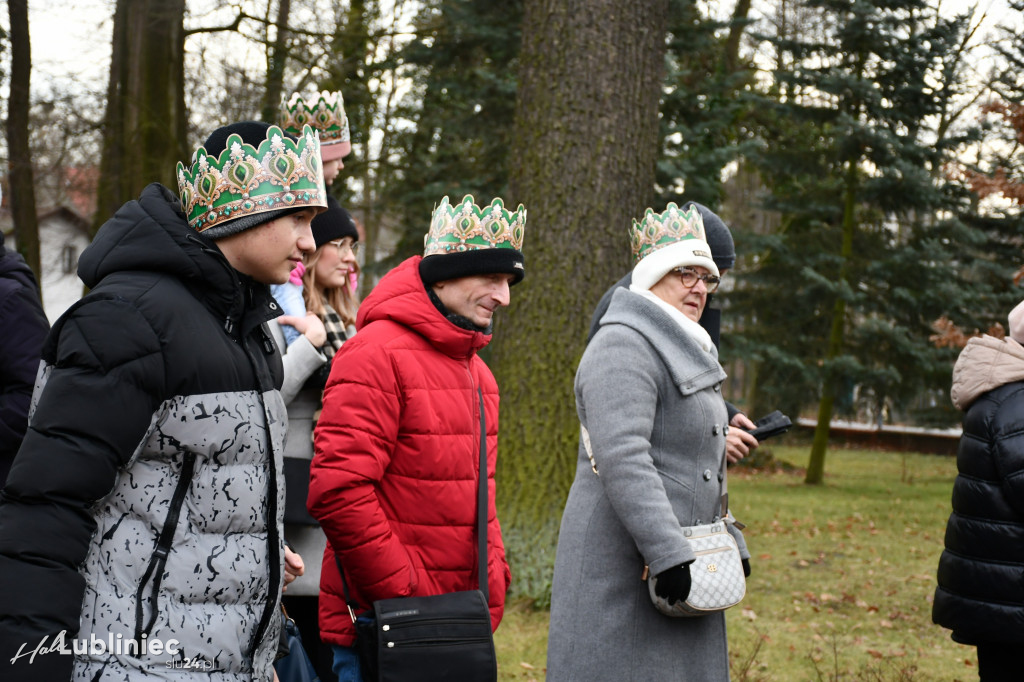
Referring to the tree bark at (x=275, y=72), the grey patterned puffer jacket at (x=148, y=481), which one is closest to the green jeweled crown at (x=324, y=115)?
the grey patterned puffer jacket at (x=148, y=481)

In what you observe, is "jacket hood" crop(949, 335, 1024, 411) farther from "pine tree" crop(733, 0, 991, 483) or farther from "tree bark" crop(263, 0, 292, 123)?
"tree bark" crop(263, 0, 292, 123)

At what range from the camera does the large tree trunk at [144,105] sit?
1238 cm

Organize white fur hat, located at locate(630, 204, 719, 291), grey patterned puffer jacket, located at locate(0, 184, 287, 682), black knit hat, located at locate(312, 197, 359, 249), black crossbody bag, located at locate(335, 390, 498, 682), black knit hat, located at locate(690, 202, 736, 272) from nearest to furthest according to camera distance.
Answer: grey patterned puffer jacket, located at locate(0, 184, 287, 682)
black crossbody bag, located at locate(335, 390, 498, 682)
white fur hat, located at locate(630, 204, 719, 291)
black knit hat, located at locate(312, 197, 359, 249)
black knit hat, located at locate(690, 202, 736, 272)

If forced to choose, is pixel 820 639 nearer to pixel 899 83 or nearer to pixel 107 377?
pixel 107 377

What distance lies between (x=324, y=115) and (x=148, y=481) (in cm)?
300

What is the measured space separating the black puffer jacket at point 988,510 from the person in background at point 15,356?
349 centimetres

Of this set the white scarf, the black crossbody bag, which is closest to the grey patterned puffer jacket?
the black crossbody bag

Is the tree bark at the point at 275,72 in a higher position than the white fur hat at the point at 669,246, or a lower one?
higher

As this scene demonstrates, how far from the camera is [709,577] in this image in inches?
122

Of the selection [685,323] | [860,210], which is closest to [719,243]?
[685,323]

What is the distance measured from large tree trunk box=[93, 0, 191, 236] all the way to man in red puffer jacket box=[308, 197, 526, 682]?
9.92 m

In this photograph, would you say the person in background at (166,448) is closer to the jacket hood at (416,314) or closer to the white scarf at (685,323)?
the jacket hood at (416,314)

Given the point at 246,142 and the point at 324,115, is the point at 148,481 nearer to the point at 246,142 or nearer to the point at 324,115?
the point at 246,142

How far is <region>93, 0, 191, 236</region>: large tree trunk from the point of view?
12.4 metres
